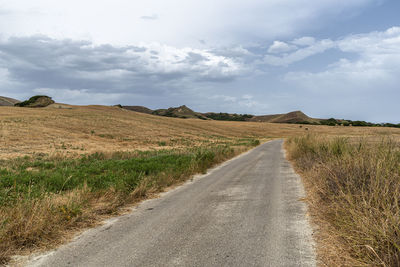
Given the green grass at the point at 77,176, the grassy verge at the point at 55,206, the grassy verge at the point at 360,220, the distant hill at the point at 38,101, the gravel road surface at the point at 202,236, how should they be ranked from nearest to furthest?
the grassy verge at the point at 360,220 → the gravel road surface at the point at 202,236 → the grassy verge at the point at 55,206 → the green grass at the point at 77,176 → the distant hill at the point at 38,101

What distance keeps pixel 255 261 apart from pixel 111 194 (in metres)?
5.75

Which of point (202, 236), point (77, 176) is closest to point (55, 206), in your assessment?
point (202, 236)

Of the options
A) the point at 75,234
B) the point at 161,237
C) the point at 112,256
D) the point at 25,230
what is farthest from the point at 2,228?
the point at 161,237

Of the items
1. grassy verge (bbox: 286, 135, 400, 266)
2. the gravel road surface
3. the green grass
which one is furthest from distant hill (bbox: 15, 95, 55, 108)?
grassy verge (bbox: 286, 135, 400, 266)

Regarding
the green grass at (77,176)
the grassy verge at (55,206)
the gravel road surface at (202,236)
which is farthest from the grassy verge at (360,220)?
the green grass at (77,176)

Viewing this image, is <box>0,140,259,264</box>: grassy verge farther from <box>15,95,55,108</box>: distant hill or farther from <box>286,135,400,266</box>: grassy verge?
<box>15,95,55,108</box>: distant hill

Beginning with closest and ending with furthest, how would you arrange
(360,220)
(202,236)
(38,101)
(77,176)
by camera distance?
1. (360,220)
2. (202,236)
3. (77,176)
4. (38,101)

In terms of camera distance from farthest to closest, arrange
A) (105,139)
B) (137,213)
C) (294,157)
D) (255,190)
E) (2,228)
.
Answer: (105,139)
(294,157)
(255,190)
(137,213)
(2,228)

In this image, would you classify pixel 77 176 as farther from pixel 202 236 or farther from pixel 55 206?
pixel 202 236

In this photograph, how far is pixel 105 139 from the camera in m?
43.8

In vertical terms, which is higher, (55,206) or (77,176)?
(55,206)

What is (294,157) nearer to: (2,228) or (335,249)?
(335,249)

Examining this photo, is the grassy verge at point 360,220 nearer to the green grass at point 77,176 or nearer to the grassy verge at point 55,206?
the grassy verge at point 55,206

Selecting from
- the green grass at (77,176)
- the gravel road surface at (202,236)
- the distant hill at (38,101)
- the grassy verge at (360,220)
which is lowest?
the green grass at (77,176)
